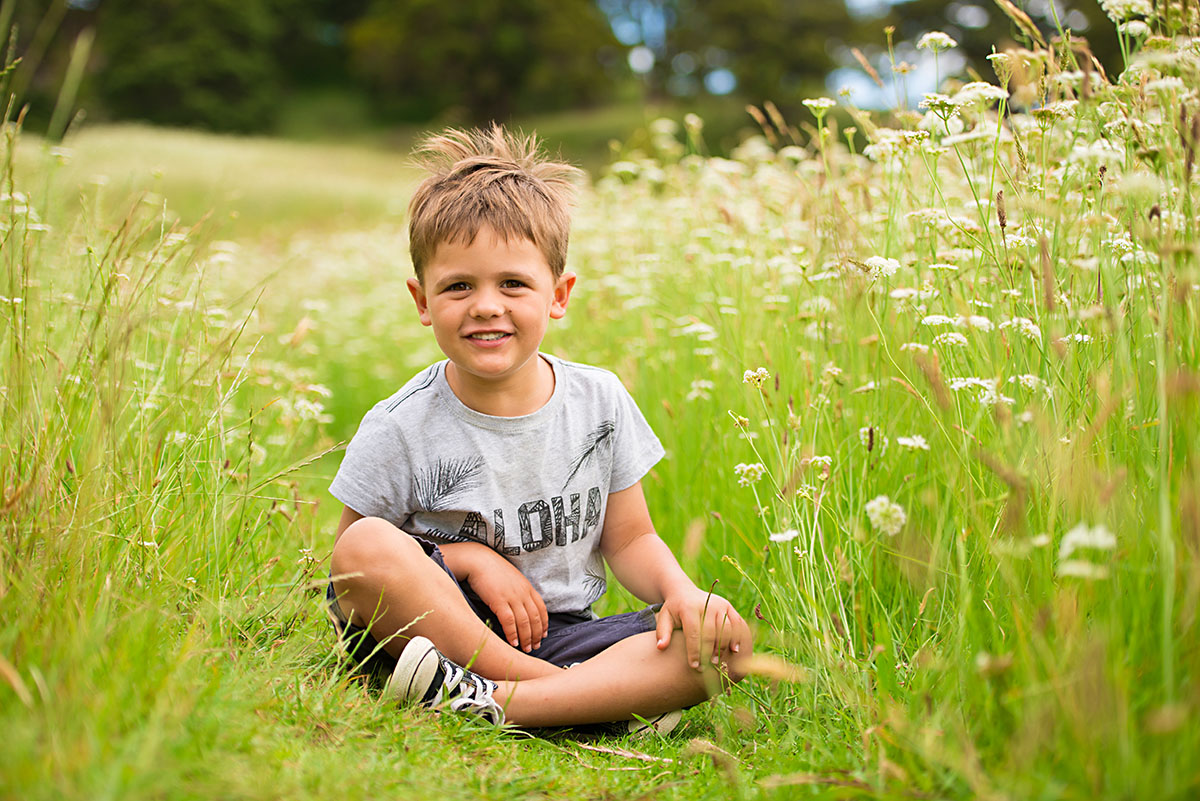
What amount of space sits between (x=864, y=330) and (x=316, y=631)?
1638 millimetres

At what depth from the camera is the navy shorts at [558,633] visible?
1.89m

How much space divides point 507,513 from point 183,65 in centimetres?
3529

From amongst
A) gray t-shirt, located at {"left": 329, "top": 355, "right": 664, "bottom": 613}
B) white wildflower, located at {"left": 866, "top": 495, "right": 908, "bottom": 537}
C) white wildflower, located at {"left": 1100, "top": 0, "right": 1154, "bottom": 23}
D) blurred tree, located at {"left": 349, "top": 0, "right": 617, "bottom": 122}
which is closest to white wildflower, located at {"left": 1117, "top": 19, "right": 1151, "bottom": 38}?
white wildflower, located at {"left": 1100, "top": 0, "right": 1154, "bottom": 23}

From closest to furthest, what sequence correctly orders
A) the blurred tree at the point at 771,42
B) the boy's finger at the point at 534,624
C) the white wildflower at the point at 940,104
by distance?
the white wildflower at the point at 940,104 → the boy's finger at the point at 534,624 → the blurred tree at the point at 771,42

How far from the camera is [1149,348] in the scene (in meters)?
1.59

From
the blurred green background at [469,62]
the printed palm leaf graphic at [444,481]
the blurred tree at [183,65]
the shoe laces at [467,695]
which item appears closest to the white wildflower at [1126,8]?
the printed palm leaf graphic at [444,481]

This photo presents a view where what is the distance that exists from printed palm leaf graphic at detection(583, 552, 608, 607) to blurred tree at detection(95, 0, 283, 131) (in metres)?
34.1

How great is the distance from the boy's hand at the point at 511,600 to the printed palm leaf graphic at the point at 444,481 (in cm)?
15

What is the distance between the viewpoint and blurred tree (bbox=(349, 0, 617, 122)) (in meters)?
31.3

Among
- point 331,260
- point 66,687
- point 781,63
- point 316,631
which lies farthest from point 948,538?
point 781,63

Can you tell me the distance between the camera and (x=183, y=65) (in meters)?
31.7

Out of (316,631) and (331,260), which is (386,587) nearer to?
(316,631)

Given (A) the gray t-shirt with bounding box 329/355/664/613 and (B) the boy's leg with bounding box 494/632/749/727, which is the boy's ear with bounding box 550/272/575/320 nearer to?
(A) the gray t-shirt with bounding box 329/355/664/613

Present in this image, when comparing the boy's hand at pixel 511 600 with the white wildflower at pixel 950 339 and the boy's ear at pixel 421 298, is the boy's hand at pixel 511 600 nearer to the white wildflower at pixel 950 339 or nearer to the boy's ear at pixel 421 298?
the boy's ear at pixel 421 298
